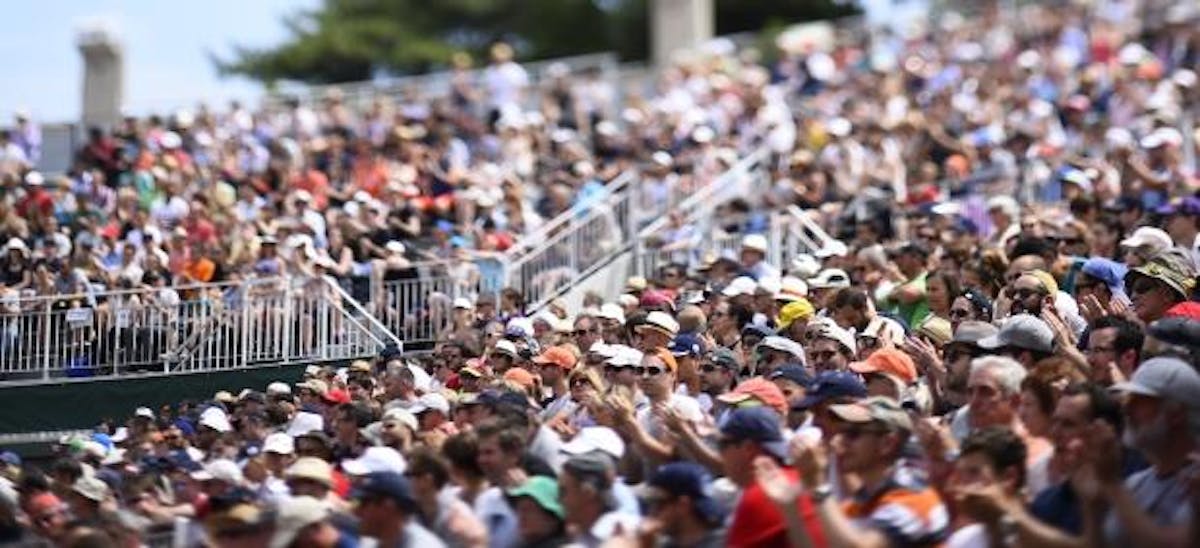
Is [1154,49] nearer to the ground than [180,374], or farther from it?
farther from it

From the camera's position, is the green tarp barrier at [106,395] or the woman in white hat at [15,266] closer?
the green tarp barrier at [106,395]

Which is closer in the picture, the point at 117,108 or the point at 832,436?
the point at 832,436

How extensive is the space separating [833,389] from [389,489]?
211 cm

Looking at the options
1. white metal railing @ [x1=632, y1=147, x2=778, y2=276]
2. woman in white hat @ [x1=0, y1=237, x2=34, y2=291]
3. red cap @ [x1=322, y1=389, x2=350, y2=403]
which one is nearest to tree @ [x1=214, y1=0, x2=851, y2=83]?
white metal railing @ [x1=632, y1=147, x2=778, y2=276]

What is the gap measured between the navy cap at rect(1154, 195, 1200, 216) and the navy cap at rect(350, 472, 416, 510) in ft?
33.3

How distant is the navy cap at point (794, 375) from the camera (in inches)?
499

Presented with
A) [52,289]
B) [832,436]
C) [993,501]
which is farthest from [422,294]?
[993,501]

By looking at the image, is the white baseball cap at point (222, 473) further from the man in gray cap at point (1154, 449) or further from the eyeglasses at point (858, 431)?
the man in gray cap at point (1154, 449)

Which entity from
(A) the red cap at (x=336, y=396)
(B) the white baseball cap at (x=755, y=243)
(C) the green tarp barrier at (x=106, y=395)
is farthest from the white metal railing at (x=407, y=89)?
(A) the red cap at (x=336, y=396)

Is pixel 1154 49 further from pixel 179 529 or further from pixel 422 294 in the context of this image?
pixel 179 529

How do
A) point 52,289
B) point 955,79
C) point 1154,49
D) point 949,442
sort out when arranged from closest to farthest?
point 949,442, point 52,289, point 955,79, point 1154,49

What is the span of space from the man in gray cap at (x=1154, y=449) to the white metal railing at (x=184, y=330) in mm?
11851

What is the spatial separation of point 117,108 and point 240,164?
716 cm

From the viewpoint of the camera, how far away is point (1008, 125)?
28.6 m
